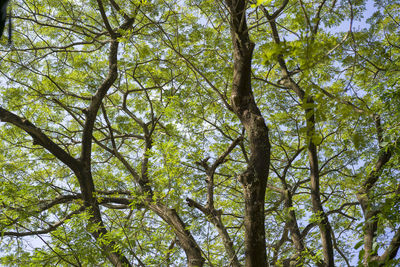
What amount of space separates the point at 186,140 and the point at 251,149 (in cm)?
300

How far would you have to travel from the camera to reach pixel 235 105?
10.5 ft

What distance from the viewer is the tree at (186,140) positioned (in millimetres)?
4117

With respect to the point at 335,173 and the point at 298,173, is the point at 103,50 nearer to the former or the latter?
the point at 298,173

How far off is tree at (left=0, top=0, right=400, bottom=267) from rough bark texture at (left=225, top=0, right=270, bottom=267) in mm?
11

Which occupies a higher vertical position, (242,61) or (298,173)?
(298,173)

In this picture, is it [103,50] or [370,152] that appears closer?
[370,152]

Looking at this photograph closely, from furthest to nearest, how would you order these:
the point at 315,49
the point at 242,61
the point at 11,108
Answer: the point at 11,108, the point at 242,61, the point at 315,49

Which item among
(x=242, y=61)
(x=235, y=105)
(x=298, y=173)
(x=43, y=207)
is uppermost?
(x=298, y=173)

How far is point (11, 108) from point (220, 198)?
4.26m

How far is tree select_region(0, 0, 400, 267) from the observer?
4117mm

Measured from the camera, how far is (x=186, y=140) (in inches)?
235

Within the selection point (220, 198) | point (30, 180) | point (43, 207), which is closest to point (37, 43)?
point (30, 180)

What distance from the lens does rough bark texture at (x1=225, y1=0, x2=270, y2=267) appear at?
2.82m

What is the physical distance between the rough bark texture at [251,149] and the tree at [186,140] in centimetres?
1
